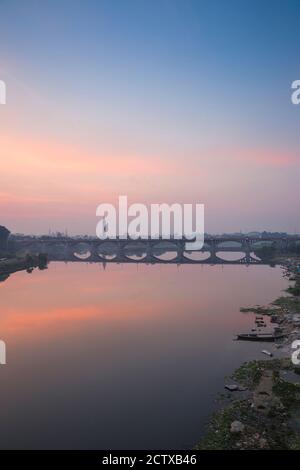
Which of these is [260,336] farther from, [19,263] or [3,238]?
[3,238]

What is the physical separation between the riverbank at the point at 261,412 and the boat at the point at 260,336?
2.91 metres

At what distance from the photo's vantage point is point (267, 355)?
18.3 metres

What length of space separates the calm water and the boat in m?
0.93

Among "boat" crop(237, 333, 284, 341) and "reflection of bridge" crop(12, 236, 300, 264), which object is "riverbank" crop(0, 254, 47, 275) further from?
"boat" crop(237, 333, 284, 341)

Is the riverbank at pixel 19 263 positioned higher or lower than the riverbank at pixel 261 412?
higher

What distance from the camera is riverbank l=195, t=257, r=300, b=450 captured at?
10227 mm

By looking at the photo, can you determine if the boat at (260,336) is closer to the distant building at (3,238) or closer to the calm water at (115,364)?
the calm water at (115,364)

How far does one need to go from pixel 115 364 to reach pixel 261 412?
25.7 feet

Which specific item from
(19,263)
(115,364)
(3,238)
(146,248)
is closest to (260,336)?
(115,364)

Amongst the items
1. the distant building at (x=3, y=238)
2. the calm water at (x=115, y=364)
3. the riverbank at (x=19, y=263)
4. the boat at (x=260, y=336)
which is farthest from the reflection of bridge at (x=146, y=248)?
the boat at (x=260, y=336)

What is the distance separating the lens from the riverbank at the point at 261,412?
10.2 metres
